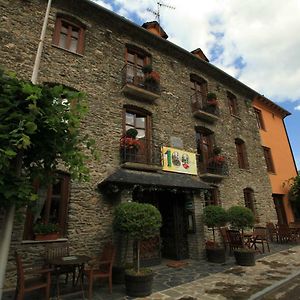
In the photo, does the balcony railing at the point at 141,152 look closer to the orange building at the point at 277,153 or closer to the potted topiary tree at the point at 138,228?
the potted topiary tree at the point at 138,228

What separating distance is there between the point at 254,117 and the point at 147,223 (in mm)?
12450

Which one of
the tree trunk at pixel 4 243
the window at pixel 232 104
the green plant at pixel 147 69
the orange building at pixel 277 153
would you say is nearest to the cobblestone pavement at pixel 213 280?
the tree trunk at pixel 4 243

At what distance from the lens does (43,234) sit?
20.9 feet

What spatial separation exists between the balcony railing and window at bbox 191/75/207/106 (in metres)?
4.24

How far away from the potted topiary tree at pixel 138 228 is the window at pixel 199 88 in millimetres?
7832

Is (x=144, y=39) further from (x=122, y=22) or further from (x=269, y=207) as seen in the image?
(x=269, y=207)

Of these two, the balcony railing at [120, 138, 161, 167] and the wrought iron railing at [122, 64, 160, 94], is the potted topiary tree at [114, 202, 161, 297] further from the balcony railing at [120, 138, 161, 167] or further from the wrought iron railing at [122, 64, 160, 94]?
the wrought iron railing at [122, 64, 160, 94]

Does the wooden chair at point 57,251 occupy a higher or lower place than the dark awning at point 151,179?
lower

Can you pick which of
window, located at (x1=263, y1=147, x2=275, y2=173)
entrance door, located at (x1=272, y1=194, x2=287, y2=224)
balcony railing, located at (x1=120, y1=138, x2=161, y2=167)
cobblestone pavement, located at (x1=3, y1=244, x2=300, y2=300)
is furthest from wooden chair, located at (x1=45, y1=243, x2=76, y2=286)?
window, located at (x1=263, y1=147, x2=275, y2=173)

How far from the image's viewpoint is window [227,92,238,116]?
47.0 feet

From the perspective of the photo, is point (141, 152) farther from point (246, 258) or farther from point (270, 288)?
point (270, 288)

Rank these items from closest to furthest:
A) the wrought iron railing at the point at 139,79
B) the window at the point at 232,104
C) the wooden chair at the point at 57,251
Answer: the wooden chair at the point at 57,251
the wrought iron railing at the point at 139,79
the window at the point at 232,104

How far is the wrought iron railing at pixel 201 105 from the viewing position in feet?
38.6

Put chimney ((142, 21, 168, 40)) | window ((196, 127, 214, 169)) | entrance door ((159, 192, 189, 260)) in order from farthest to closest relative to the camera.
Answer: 1. chimney ((142, 21, 168, 40))
2. window ((196, 127, 214, 169))
3. entrance door ((159, 192, 189, 260))
